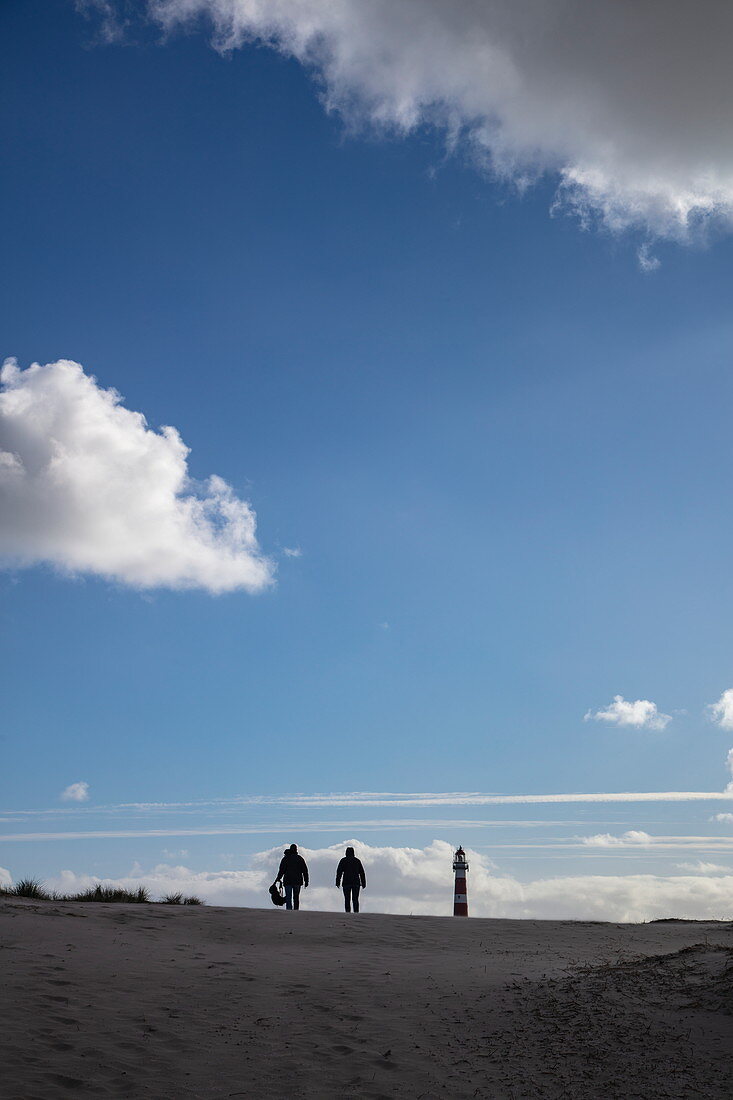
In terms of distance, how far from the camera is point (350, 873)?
20.7 metres

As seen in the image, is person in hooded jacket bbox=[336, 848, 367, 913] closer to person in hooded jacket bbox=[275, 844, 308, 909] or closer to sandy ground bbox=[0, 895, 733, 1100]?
person in hooded jacket bbox=[275, 844, 308, 909]

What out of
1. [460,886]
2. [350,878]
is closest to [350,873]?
[350,878]

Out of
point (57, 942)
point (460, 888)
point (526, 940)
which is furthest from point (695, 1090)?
point (460, 888)

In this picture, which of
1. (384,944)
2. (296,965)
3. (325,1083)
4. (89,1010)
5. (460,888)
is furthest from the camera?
(460,888)

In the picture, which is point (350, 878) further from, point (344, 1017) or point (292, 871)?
point (344, 1017)

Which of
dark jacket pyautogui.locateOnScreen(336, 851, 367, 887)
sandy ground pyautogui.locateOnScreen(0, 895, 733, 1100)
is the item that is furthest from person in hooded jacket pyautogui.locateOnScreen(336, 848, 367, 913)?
sandy ground pyautogui.locateOnScreen(0, 895, 733, 1100)

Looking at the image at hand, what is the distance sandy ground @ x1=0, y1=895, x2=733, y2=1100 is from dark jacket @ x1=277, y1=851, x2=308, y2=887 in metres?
5.68

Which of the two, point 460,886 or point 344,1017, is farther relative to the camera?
point 460,886

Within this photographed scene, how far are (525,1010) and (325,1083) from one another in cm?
309

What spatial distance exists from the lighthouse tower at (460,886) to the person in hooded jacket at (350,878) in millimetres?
2105

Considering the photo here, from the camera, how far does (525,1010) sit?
10766mm

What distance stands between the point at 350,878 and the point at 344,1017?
34.6 ft

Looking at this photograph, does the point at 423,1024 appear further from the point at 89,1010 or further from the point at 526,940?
the point at 526,940

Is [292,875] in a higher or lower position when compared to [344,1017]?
higher
